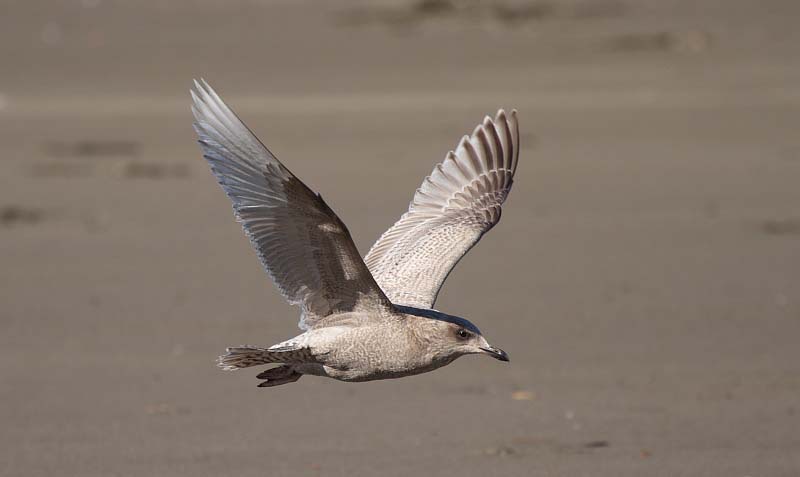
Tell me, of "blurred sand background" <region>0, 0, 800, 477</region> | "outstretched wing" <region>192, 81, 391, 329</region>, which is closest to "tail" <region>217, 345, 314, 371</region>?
"outstretched wing" <region>192, 81, 391, 329</region>

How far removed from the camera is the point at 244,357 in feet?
19.6

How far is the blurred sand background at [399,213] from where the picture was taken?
772 centimetres

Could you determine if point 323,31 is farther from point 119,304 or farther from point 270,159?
point 270,159

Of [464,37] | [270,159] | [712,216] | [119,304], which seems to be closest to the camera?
[270,159]

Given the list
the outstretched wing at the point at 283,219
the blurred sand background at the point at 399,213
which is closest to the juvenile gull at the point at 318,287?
the outstretched wing at the point at 283,219

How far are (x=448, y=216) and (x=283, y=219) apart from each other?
1833 millimetres

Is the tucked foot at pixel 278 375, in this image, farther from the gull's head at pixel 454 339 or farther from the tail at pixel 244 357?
the gull's head at pixel 454 339

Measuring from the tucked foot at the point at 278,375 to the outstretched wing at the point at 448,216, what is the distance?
700 mm

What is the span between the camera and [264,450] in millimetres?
7473

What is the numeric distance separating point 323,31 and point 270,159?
16.8 m

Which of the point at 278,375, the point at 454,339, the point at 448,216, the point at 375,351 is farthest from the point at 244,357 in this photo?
the point at 448,216

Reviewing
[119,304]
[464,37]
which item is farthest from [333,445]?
[464,37]

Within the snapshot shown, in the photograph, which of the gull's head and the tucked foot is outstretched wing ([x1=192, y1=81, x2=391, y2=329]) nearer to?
the gull's head

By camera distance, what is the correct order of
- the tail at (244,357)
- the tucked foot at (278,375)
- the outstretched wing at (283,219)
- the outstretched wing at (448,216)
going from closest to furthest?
1. the outstretched wing at (283,219)
2. the tail at (244,357)
3. the tucked foot at (278,375)
4. the outstretched wing at (448,216)
